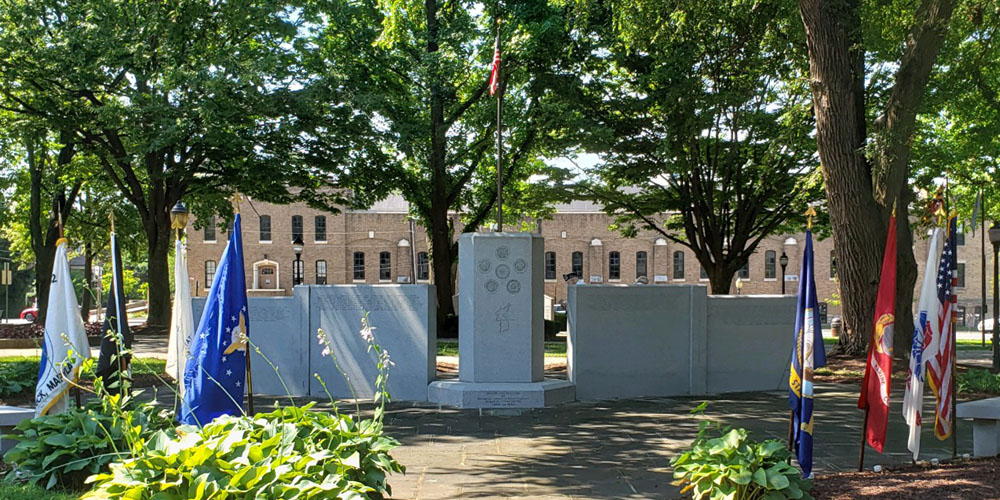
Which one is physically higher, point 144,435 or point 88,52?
point 88,52

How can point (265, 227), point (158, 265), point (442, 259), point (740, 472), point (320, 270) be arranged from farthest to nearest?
point (320, 270) → point (265, 227) → point (442, 259) → point (158, 265) → point (740, 472)

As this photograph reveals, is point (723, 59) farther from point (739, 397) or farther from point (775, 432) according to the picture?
point (775, 432)

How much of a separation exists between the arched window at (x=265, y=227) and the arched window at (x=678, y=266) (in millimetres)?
30044

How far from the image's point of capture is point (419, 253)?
6462 cm

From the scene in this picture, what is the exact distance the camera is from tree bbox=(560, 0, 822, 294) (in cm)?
2164

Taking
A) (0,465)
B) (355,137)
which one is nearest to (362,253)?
(355,137)

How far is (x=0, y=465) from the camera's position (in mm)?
7387

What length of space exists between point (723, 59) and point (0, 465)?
838 inches

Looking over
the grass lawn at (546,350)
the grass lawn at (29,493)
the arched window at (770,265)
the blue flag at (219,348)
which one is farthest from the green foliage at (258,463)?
the arched window at (770,265)

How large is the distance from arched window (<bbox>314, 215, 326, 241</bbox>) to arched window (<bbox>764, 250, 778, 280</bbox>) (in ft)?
107

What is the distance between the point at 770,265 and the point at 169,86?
51.1 metres

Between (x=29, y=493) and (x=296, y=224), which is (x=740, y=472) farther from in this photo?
(x=296, y=224)

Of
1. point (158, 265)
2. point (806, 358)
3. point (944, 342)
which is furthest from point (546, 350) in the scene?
point (806, 358)

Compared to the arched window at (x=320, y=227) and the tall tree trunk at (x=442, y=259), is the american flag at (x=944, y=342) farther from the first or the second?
the arched window at (x=320, y=227)
